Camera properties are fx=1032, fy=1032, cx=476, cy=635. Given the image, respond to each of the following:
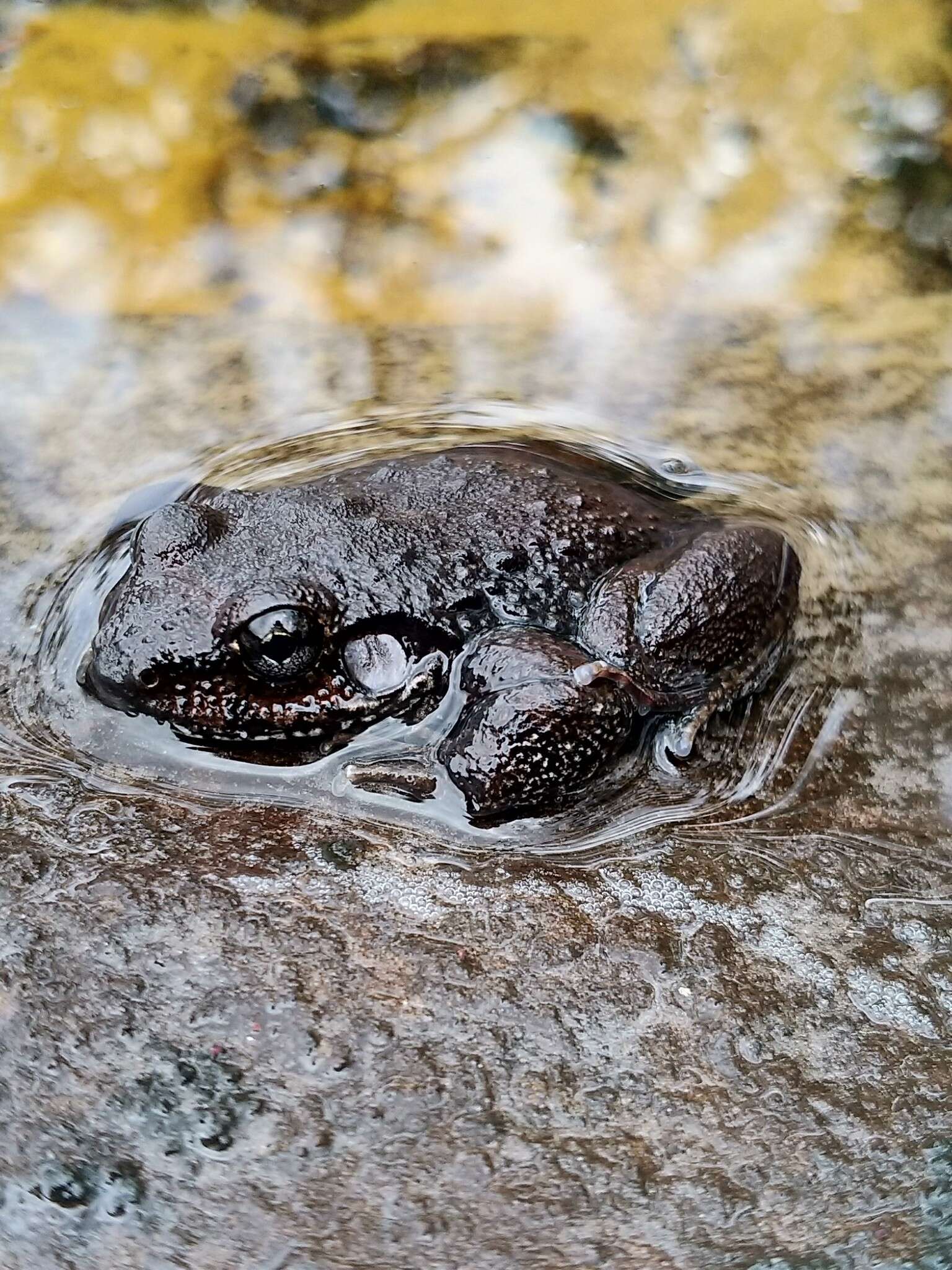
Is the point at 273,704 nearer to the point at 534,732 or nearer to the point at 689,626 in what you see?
the point at 534,732

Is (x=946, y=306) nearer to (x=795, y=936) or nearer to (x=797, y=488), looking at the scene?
(x=797, y=488)

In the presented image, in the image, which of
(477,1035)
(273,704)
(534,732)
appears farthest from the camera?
(273,704)

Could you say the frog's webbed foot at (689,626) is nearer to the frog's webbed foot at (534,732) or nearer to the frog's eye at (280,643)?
the frog's webbed foot at (534,732)

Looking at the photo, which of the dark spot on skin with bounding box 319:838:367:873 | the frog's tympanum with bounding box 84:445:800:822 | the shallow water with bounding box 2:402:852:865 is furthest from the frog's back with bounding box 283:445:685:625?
the dark spot on skin with bounding box 319:838:367:873

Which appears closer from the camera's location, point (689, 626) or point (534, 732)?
point (534, 732)

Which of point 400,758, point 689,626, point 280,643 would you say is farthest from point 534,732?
point 280,643

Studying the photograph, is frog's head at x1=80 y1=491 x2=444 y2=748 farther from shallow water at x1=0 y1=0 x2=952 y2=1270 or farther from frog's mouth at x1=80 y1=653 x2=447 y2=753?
shallow water at x1=0 y1=0 x2=952 y2=1270

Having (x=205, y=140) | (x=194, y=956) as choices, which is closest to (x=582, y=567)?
(x=194, y=956)

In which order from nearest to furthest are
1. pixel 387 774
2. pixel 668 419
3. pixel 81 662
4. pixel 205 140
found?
pixel 387 774 < pixel 81 662 < pixel 668 419 < pixel 205 140
